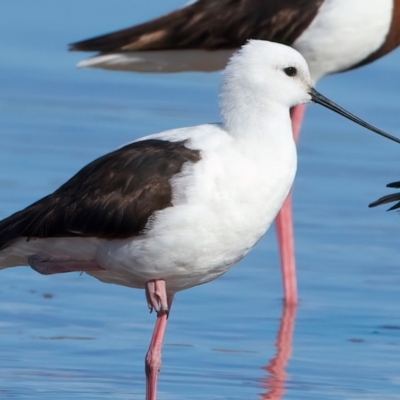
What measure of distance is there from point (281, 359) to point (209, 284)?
51.9 inches

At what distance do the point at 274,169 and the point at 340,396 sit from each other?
1356 mm

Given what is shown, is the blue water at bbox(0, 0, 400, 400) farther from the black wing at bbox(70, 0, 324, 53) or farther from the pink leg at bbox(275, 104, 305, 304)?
the black wing at bbox(70, 0, 324, 53)

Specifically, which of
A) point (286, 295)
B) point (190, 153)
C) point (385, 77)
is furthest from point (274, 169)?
point (385, 77)

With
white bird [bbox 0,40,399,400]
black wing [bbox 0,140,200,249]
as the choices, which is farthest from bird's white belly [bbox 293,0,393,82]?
black wing [bbox 0,140,200,249]

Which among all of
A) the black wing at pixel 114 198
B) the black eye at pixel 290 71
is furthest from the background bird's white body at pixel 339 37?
the black wing at pixel 114 198

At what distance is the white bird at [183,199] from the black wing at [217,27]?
282cm

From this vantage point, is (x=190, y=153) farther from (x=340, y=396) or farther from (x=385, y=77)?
(x=385, y=77)

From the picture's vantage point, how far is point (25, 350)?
8.49 meters

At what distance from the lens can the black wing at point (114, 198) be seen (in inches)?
288

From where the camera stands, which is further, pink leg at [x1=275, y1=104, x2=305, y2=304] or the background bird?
the background bird

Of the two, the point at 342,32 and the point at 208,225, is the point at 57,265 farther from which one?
the point at 342,32

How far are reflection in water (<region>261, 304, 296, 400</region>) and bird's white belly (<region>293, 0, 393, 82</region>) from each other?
1701 millimetres

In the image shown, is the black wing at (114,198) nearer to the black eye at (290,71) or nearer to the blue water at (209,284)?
the black eye at (290,71)

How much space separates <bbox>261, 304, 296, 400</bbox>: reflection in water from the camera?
8.16m
